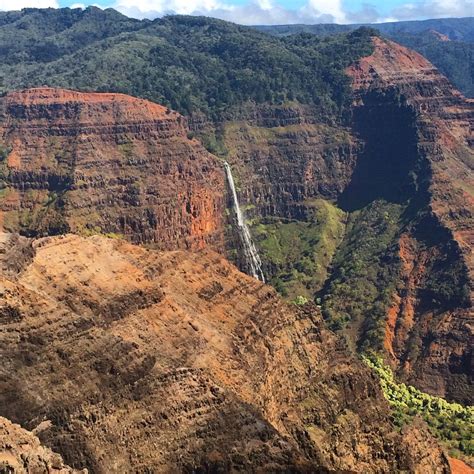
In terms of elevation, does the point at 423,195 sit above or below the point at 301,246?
above

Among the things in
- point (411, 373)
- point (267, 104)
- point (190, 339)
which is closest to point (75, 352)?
point (190, 339)

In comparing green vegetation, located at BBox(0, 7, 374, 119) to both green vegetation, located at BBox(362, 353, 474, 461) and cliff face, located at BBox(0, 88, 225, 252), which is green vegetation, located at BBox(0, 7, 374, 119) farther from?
green vegetation, located at BBox(362, 353, 474, 461)

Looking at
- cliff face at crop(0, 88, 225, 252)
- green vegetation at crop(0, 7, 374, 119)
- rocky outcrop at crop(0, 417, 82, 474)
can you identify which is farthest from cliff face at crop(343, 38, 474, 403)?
rocky outcrop at crop(0, 417, 82, 474)

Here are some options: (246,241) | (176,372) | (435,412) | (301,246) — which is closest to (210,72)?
(301,246)

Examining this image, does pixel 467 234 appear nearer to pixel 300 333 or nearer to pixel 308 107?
pixel 308 107

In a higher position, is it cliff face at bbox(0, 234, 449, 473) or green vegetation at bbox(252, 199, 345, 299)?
cliff face at bbox(0, 234, 449, 473)

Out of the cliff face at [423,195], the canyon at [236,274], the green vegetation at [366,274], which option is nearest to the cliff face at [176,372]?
the canyon at [236,274]

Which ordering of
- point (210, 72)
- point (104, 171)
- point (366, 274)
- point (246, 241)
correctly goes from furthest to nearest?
point (210, 72) < point (246, 241) < point (366, 274) < point (104, 171)

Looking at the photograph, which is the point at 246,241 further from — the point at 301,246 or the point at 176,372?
the point at 176,372
